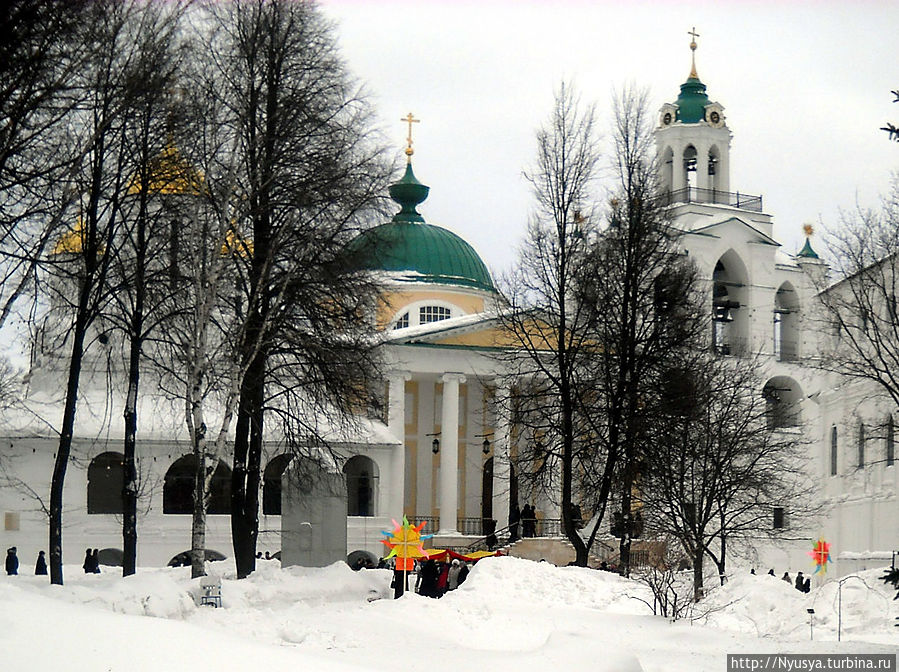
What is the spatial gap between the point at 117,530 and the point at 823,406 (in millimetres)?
25735

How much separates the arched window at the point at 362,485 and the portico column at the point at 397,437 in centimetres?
59

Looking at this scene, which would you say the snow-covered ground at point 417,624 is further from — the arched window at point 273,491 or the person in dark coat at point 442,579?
the arched window at point 273,491

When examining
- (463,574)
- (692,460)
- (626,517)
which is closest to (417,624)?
(463,574)

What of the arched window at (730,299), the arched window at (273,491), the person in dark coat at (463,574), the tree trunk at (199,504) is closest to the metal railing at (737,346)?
the arched window at (730,299)

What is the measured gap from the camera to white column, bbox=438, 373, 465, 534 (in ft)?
157

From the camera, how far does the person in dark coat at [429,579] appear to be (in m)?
25.5

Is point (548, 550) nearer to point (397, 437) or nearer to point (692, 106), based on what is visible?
point (397, 437)

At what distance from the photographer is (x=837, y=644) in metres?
16.5

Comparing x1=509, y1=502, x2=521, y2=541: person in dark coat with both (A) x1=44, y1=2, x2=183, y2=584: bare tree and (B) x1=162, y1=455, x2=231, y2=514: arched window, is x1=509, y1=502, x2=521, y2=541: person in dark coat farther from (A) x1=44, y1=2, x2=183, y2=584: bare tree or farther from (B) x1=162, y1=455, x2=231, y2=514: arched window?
(A) x1=44, y1=2, x2=183, y2=584: bare tree

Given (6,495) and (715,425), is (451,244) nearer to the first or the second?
(6,495)

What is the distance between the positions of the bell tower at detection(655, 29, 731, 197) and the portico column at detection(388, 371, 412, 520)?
627 inches


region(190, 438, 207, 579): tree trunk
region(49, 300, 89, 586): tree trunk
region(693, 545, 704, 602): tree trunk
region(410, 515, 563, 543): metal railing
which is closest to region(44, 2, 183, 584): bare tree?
region(49, 300, 89, 586): tree trunk

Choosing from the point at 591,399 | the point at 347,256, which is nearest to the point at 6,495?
the point at 591,399

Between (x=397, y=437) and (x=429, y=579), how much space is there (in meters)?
23.6
